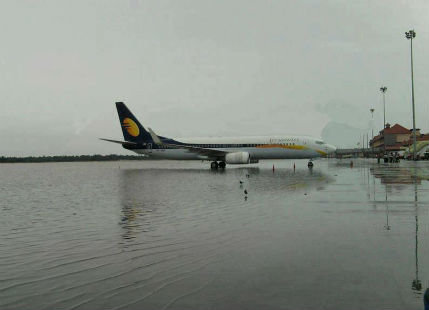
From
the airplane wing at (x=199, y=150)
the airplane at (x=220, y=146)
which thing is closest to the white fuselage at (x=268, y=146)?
the airplane at (x=220, y=146)

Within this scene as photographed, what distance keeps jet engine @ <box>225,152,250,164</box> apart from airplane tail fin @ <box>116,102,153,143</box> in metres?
12.9

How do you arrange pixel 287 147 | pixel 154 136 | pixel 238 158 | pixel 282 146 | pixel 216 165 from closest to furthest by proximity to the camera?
pixel 238 158, pixel 287 147, pixel 282 146, pixel 216 165, pixel 154 136

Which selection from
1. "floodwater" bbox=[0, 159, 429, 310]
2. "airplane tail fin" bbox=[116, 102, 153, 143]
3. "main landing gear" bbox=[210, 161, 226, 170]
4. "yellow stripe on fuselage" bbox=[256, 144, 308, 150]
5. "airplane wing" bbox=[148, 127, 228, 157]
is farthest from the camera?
"airplane tail fin" bbox=[116, 102, 153, 143]

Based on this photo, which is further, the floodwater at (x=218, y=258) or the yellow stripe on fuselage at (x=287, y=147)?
the yellow stripe on fuselage at (x=287, y=147)

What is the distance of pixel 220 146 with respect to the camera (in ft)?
169

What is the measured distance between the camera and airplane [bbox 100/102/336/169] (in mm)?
48875

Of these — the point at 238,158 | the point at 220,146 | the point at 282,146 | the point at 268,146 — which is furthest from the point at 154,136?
the point at 282,146

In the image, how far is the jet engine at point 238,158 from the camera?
46.4m

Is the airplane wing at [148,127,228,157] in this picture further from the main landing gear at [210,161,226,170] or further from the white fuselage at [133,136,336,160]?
the main landing gear at [210,161,226,170]

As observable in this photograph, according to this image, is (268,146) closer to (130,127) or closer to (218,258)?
(130,127)

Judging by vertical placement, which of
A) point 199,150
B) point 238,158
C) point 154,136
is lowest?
point 238,158

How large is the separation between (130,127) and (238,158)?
17.9 meters

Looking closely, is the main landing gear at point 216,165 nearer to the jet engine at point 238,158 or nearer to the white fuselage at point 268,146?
the white fuselage at point 268,146

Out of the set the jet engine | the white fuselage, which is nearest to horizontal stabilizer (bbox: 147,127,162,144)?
the white fuselage
